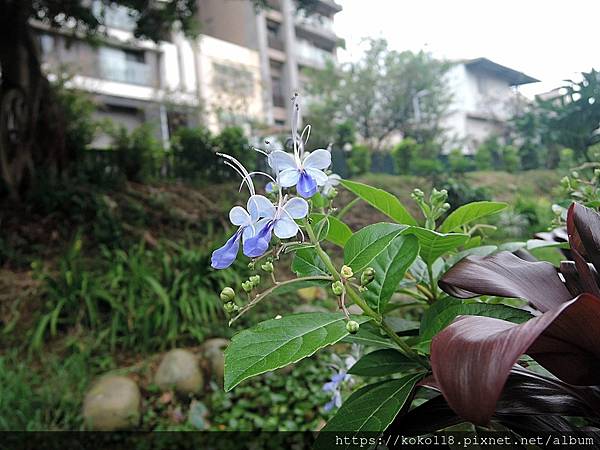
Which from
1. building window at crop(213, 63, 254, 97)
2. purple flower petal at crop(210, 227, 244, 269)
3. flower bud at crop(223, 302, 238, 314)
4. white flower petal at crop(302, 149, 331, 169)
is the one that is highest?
building window at crop(213, 63, 254, 97)

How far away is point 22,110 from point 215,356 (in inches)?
120

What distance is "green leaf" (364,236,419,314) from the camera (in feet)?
1.54

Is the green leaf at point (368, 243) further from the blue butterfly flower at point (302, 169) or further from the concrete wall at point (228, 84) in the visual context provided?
the concrete wall at point (228, 84)

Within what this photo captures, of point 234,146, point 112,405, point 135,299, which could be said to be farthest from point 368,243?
point 234,146

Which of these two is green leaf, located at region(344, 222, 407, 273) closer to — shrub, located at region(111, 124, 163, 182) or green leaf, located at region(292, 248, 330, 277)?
green leaf, located at region(292, 248, 330, 277)

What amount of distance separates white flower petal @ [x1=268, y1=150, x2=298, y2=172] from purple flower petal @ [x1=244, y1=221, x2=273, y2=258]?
7 centimetres

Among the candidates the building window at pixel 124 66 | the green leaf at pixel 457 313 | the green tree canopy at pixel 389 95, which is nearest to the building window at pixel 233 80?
the green tree canopy at pixel 389 95

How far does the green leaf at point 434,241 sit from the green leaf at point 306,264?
10cm

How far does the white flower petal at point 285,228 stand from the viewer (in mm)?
399

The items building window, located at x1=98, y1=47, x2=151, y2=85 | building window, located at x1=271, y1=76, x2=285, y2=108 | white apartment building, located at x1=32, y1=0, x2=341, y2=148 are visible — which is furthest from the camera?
building window, located at x1=271, y1=76, x2=285, y2=108

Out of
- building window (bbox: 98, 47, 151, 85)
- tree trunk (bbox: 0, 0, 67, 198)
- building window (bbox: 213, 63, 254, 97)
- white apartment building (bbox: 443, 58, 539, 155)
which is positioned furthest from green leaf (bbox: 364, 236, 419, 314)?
building window (bbox: 98, 47, 151, 85)

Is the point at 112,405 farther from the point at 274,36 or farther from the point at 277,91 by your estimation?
the point at 274,36

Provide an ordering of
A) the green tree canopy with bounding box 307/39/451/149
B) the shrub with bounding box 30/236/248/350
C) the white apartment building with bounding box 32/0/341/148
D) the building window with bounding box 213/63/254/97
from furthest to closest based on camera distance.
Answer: the green tree canopy with bounding box 307/39/451/149, the building window with bounding box 213/63/254/97, the white apartment building with bounding box 32/0/341/148, the shrub with bounding box 30/236/248/350

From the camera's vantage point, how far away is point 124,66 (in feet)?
41.0
